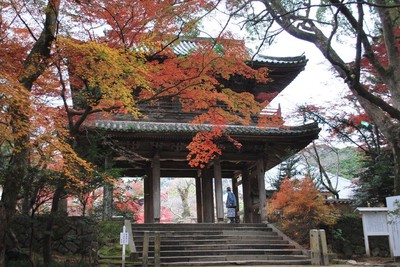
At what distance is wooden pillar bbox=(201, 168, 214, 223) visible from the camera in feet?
50.4

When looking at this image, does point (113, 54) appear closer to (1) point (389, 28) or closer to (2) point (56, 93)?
(2) point (56, 93)

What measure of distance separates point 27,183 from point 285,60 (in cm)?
1162

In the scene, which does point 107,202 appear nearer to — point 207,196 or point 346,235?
point 207,196

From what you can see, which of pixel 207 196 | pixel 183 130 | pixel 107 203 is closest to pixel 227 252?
pixel 107 203

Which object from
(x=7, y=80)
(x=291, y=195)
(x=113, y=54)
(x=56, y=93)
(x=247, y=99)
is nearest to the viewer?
(x=7, y=80)

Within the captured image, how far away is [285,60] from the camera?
623 inches

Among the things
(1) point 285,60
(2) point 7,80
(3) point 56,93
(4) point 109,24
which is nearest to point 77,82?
(3) point 56,93

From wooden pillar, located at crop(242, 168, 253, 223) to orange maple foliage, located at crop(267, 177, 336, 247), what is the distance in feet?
11.3

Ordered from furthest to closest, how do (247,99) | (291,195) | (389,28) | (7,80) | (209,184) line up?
(209,184)
(247,99)
(291,195)
(389,28)
(7,80)

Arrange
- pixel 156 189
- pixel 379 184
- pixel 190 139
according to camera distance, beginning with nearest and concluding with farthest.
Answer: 1. pixel 156 189
2. pixel 190 139
3. pixel 379 184

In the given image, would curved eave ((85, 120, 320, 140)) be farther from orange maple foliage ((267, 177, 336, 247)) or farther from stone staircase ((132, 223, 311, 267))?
stone staircase ((132, 223, 311, 267))

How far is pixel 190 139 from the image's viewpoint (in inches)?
530

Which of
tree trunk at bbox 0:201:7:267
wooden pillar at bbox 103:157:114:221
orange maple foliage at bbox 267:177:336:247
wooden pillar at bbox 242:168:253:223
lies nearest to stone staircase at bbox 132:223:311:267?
orange maple foliage at bbox 267:177:336:247

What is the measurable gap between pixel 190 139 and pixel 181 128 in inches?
27.8
